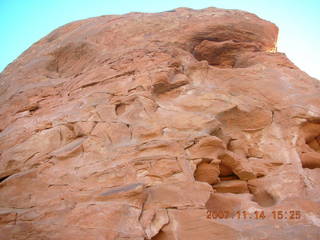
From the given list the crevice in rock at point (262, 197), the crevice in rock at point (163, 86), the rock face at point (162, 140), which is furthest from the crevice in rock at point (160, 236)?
the crevice in rock at point (163, 86)

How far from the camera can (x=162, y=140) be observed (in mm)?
7090

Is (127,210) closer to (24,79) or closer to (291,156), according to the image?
(291,156)

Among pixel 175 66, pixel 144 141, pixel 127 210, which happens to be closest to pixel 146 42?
pixel 175 66

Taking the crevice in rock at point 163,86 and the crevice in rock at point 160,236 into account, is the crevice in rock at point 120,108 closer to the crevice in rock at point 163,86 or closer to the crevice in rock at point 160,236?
the crevice in rock at point 163,86

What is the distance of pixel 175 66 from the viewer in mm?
10234

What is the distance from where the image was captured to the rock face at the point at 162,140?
5.59 meters

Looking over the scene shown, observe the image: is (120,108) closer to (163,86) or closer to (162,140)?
(163,86)

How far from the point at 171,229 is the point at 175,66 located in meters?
6.06
